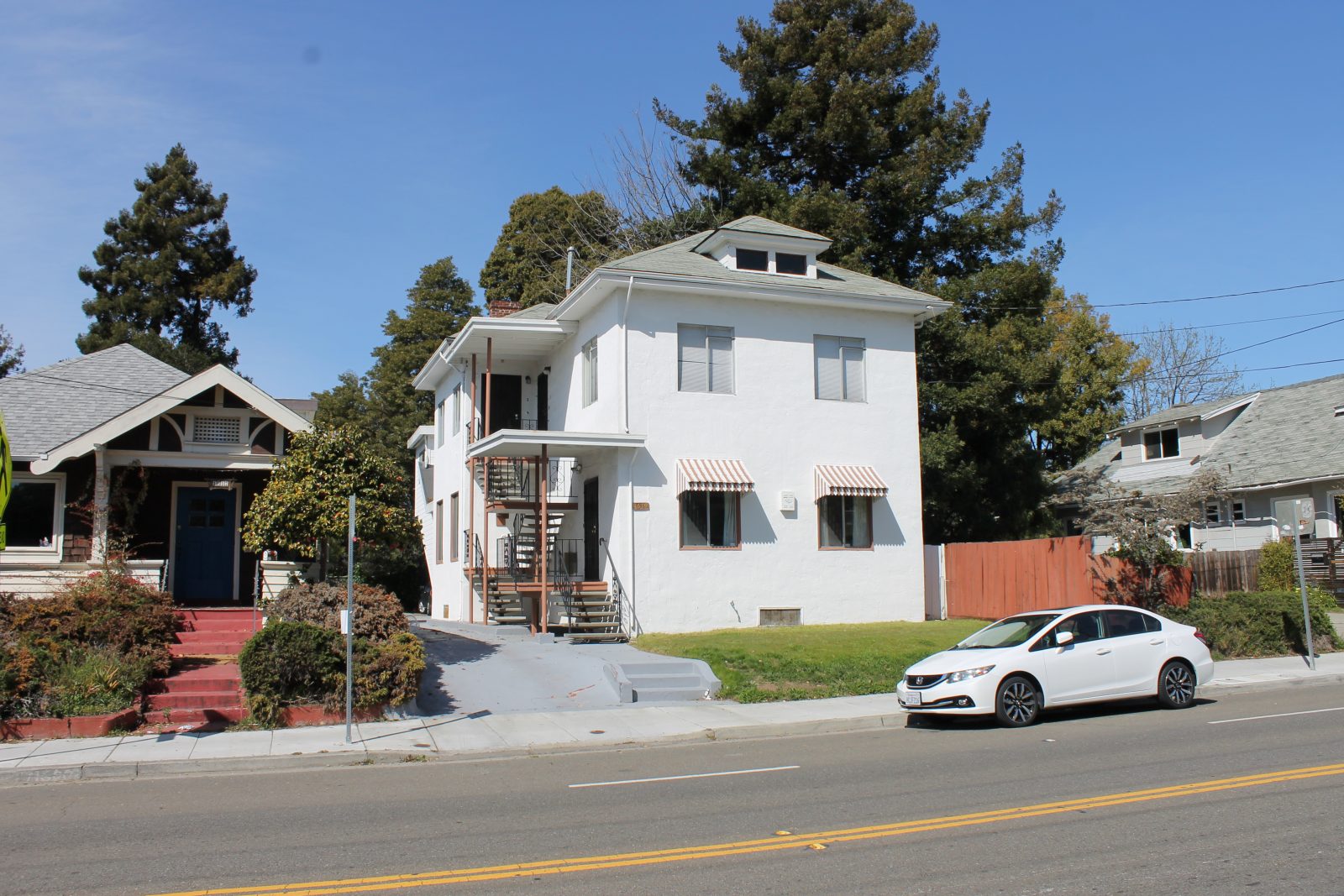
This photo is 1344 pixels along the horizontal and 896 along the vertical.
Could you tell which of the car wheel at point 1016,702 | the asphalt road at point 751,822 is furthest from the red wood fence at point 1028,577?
the asphalt road at point 751,822

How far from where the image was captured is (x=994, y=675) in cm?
1342

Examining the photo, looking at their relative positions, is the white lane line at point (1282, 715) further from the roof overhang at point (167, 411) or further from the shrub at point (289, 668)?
the roof overhang at point (167, 411)

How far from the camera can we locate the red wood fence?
71.3 ft

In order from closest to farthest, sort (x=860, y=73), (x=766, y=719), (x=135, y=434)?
1. (x=766, y=719)
2. (x=135, y=434)
3. (x=860, y=73)

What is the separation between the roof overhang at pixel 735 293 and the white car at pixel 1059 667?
10094mm

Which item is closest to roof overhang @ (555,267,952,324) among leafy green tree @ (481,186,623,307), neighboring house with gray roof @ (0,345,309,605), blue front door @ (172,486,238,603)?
neighboring house with gray roof @ (0,345,309,605)

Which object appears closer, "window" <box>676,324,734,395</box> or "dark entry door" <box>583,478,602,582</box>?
"window" <box>676,324,734,395</box>

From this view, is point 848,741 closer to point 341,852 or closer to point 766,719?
point 766,719

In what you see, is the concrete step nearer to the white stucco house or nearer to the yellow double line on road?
the white stucco house

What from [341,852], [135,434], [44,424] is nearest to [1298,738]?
[341,852]

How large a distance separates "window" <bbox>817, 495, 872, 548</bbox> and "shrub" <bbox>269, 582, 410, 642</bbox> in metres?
10.2

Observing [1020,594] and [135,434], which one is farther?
[1020,594]

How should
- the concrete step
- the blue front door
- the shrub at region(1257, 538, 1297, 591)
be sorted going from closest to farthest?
the concrete step → the blue front door → the shrub at region(1257, 538, 1297, 591)

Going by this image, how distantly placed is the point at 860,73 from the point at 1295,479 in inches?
722
